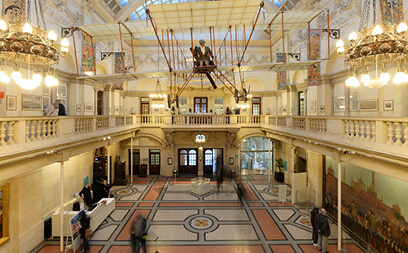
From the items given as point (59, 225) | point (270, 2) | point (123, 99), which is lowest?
point (59, 225)

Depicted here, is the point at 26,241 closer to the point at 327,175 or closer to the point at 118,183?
the point at 118,183

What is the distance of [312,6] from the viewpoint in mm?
13273

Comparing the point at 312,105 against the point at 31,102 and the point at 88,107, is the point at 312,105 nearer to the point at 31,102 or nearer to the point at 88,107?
the point at 88,107

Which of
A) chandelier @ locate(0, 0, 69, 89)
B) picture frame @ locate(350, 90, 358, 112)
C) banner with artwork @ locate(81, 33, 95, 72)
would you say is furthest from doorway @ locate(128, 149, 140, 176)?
picture frame @ locate(350, 90, 358, 112)

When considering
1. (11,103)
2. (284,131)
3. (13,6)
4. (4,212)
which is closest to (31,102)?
(11,103)

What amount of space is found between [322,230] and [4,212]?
11.1 meters

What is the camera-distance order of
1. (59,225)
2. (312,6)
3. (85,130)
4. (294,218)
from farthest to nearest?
1. (312,6)
2. (294,218)
3. (85,130)
4. (59,225)

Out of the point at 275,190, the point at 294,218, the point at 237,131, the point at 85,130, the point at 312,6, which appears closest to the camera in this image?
the point at 85,130

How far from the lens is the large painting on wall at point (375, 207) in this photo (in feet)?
22.6

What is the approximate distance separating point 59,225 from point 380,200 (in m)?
12.4

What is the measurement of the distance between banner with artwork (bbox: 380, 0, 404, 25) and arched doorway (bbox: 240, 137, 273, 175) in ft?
45.3

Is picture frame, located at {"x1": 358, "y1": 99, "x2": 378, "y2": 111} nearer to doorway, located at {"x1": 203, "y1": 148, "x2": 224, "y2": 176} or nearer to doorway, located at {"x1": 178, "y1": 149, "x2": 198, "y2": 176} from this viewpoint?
doorway, located at {"x1": 203, "y1": 148, "x2": 224, "y2": 176}

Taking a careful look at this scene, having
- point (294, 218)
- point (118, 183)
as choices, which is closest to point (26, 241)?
point (118, 183)

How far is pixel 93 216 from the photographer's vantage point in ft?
29.8
